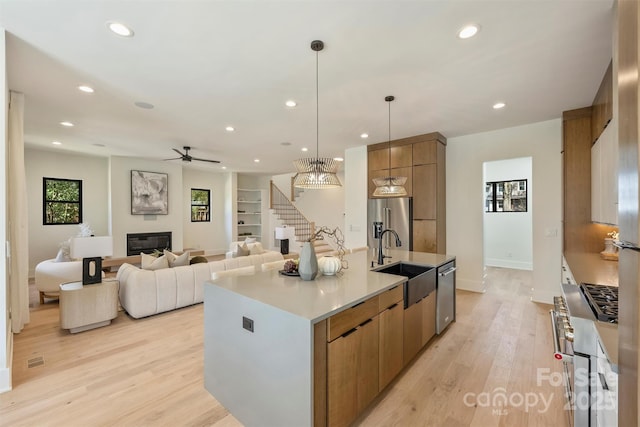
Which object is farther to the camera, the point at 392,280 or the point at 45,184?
the point at 45,184

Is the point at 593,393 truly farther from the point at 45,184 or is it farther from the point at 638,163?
the point at 45,184

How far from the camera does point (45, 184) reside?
619 centimetres

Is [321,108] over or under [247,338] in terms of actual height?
over

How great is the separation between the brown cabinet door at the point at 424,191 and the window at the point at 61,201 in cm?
788

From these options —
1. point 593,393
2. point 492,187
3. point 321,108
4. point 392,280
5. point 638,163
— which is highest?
point 321,108

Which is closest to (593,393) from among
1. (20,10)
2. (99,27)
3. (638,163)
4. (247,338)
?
(638,163)

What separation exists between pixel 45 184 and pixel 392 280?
8.05 m

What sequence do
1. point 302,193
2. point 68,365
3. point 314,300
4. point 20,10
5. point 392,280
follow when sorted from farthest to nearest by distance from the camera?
point 302,193, point 68,365, point 392,280, point 20,10, point 314,300

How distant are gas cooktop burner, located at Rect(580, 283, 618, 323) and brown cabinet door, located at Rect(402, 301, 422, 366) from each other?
1177 mm

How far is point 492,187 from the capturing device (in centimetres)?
684

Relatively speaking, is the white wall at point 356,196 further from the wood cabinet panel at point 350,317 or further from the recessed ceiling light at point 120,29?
the recessed ceiling light at point 120,29

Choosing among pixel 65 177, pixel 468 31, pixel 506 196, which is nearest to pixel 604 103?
pixel 468 31

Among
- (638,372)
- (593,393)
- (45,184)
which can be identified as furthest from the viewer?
(45,184)

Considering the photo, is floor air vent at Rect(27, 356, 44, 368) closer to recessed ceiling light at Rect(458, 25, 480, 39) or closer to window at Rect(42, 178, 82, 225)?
recessed ceiling light at Rect(458, 25, 480, 39)
